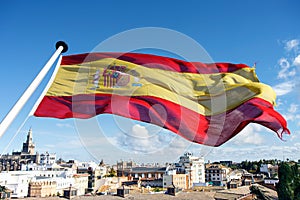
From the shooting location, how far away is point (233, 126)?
6.42 m

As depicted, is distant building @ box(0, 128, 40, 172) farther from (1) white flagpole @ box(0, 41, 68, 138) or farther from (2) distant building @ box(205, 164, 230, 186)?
(1) white flagpole @ box(0, 41, 68, 138)

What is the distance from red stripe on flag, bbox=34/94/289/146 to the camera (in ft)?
20.2

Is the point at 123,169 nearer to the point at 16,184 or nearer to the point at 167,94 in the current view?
the point at 16,184

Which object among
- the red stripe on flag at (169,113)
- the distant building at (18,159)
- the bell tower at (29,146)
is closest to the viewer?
the red stripe on flag at (169,113)

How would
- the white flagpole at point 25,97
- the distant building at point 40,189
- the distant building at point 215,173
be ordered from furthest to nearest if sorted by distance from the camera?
the distant building at point 215,173 → the distant building at point 40,189 → the white flagpole at point 25,97

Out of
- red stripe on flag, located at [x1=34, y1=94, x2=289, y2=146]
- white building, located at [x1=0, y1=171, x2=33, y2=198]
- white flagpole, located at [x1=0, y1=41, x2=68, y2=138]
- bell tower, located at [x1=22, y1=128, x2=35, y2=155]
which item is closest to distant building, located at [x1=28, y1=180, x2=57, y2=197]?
white building, located at [x1=0, y1=171, x2=33, y2=198]

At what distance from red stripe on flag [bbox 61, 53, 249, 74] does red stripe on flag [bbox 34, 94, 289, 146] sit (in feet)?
3.02

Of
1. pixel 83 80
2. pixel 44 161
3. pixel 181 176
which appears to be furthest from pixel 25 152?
pixel 83 80

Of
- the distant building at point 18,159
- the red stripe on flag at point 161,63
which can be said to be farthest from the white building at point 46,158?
the red stripe on flag at point 161,63

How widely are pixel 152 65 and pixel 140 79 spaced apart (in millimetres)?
439

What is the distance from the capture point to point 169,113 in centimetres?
633

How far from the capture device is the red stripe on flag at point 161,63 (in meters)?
6.87

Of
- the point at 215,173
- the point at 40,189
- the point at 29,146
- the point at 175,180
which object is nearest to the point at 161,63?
the point at 40,189

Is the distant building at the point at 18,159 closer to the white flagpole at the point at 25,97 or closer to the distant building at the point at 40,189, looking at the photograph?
the distant building at the point at 40,189
